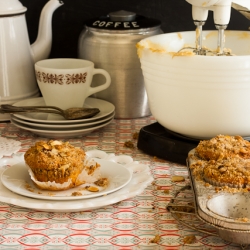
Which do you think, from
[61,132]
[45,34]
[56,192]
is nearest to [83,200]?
[56,192]

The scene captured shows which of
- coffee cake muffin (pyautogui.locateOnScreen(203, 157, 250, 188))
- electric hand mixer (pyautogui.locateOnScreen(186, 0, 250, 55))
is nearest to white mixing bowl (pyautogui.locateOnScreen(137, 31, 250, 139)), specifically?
electric hand mixer (pyautogui.locateOnScreen(186, 0, 250, 55))

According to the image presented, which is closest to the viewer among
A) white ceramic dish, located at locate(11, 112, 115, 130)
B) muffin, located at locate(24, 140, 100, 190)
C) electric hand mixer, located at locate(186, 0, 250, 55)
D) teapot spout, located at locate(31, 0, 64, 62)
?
muffin, located at locate(24, 140, 100, 190)

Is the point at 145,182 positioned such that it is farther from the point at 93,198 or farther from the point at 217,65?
the point at 217,65

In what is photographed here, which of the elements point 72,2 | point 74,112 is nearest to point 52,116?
point 74,112

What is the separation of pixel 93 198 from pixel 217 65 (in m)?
0.31

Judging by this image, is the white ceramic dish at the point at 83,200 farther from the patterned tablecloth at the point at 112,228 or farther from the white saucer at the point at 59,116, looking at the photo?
the white saucer at the point at 59,116

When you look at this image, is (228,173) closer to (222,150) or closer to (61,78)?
(222,150)

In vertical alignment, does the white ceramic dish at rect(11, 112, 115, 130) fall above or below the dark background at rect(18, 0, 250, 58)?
below

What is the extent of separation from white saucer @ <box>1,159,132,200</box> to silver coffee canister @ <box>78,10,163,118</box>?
1.18ft

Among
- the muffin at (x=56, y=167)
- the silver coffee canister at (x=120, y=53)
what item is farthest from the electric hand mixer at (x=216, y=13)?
the muffin at (x=56, y=167)

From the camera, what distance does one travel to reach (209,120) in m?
1.02

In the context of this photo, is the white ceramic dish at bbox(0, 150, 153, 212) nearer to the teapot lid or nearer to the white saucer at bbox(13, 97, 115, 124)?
the white saucer at bbox(13, 97, 115, 124)

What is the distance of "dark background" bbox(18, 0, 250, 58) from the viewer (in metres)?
1.44

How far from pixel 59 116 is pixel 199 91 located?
0.37 m
